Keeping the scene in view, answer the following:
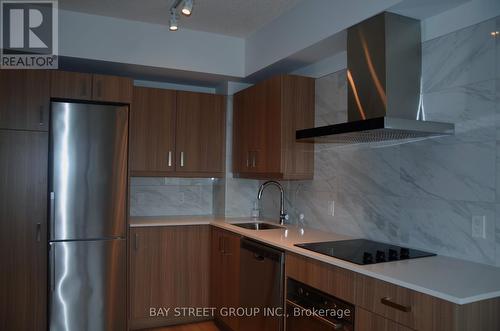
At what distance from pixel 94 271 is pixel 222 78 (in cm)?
202

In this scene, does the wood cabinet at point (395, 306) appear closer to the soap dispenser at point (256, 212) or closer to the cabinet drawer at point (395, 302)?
the cabinet drawer at point (395, 302)

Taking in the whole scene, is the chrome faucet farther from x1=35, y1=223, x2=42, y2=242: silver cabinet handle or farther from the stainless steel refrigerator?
x1=35, y1=223, x2=42, y2=242: silver cabinet handle

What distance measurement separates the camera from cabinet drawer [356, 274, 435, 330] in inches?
62.8

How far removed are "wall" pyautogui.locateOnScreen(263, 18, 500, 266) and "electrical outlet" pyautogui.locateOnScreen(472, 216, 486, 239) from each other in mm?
20

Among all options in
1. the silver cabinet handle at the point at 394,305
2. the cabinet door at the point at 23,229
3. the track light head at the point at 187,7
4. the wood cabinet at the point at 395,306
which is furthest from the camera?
the cabinet door at the point at 23,229

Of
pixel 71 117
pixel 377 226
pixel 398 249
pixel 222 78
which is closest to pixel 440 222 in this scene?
pixel 398 249

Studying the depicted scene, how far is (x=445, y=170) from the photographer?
7.21ft

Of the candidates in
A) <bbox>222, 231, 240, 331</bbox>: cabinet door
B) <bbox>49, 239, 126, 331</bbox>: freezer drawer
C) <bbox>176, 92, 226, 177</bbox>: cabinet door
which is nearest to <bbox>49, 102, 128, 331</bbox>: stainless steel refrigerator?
<bbox>49, 239, 126, 331</bbox>: freezer drawer

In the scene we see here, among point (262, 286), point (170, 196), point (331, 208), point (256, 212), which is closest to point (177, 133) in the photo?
point (170, 196)

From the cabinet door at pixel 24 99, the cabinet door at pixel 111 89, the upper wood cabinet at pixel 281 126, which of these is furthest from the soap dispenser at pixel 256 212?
the cabinet door at pixel 24 99

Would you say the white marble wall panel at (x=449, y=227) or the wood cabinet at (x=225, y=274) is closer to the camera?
the white marble wall panel at (x=449, y=227)

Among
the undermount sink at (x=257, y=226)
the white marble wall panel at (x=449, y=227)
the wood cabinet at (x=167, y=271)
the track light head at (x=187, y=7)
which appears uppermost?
the track light head at (x=187, y=7)

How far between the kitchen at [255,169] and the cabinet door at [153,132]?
0.04ft

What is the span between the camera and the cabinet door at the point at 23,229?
114 inches
